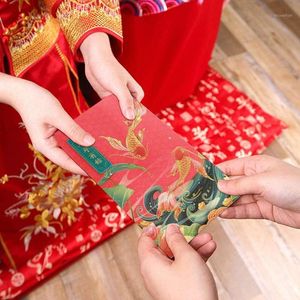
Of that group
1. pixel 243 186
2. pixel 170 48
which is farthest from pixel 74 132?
pixel 170 48

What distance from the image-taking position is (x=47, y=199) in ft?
3.47

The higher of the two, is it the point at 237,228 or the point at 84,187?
the point at 84,187

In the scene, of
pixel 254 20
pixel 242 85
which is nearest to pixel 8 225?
pixel 242 85

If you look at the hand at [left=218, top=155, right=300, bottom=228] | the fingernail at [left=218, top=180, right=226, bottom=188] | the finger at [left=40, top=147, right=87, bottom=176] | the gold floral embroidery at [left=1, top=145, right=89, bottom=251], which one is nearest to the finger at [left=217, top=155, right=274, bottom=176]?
the hand at [left=218, top=155, right=300, bottom=228]

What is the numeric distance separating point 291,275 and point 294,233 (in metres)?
0.13

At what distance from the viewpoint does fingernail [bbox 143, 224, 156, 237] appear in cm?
69

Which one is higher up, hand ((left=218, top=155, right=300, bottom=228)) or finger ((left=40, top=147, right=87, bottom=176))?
finger ((left=40, top=147, right=87, bottom=176))

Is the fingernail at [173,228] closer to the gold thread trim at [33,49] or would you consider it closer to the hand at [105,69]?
the hand at [105,69]

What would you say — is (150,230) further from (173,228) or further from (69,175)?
(69,175)

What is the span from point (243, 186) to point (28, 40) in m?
0.51

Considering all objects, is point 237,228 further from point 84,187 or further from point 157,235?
point 157,235

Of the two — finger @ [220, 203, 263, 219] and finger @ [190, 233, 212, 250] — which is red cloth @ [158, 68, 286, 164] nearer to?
finger @ [220, 203, 263, 219]

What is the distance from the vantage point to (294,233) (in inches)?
47.6

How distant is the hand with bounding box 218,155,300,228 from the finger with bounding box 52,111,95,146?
0.25 metres
